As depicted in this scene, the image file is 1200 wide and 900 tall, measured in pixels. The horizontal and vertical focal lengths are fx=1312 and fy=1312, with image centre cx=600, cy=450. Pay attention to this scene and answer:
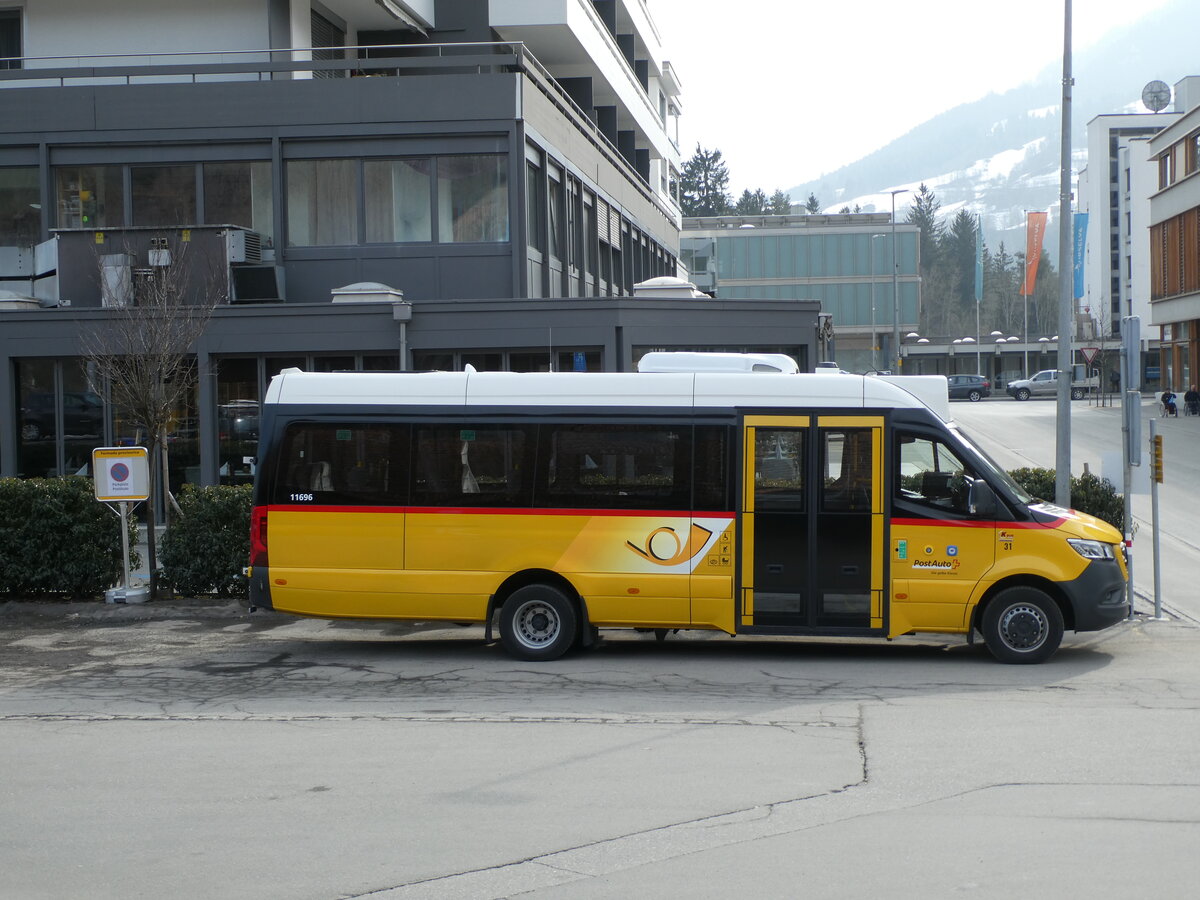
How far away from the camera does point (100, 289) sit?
24094mm

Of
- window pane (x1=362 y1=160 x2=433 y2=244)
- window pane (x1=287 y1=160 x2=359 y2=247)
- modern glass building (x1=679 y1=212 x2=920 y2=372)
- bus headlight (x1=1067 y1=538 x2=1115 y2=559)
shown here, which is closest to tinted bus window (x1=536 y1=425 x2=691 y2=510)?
bus headlight (x1=1067 y1=538 x2=1115 y2=559)

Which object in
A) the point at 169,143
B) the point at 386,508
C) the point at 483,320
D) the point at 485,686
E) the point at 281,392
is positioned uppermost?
the point at 169,143

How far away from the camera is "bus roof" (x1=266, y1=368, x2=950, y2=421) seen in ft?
39.3

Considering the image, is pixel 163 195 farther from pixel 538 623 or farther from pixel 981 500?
pixel 981 500

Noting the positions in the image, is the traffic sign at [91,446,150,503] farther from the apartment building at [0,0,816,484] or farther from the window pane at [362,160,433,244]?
the window pane at [362,160,433,244]

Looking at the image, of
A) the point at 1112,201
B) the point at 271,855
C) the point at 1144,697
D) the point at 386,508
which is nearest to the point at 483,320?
the point at 386,508

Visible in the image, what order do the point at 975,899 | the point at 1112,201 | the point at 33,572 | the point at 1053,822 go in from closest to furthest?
the point at 975,899, the point at 1053,822, the point at 33,572, the point at 1112,201

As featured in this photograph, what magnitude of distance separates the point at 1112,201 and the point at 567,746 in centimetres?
12393

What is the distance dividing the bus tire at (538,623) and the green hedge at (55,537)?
5.99 meters

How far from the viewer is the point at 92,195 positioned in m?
25.4

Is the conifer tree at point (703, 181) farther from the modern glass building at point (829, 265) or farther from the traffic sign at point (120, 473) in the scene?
the traffic sign at point (120, 473)

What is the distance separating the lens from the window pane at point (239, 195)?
25.2m

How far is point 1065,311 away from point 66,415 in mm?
17214

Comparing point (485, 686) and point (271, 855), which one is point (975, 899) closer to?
point (271, 855)
